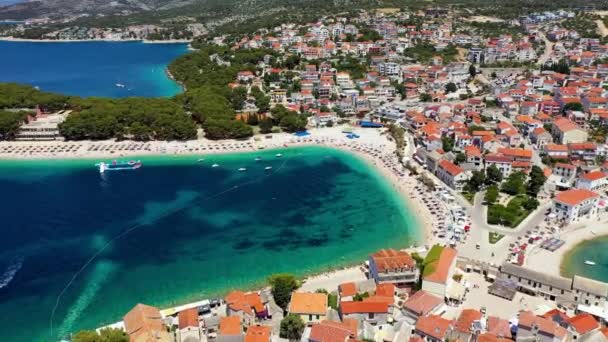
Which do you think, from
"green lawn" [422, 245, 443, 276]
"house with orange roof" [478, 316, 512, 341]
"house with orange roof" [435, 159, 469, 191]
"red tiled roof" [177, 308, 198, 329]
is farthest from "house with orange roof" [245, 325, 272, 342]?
"house with orange roof" [435, 159, 469, 191]

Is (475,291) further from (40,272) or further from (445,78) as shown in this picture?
(445,78)

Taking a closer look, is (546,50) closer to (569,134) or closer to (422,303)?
(569,134)

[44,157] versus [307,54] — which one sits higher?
[307,54]

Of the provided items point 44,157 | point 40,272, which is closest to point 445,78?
point 44,157

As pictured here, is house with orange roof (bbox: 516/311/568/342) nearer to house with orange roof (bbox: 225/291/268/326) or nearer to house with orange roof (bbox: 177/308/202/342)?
house with orange roof (bbox: 225/291/268/326)

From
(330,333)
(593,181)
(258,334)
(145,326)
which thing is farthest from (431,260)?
(593,181)

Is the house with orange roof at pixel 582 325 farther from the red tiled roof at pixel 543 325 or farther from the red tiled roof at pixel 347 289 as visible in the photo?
the red tiled roof at pixel 347 289
